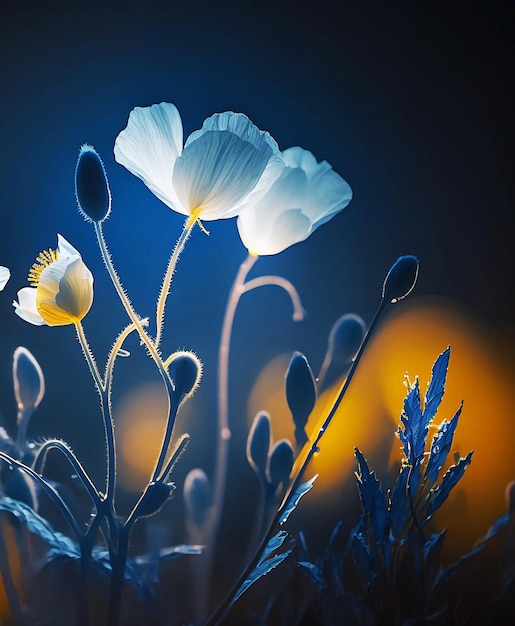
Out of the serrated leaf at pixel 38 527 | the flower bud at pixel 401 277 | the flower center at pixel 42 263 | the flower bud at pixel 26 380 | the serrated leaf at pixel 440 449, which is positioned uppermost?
the flower center at pixel 42 263

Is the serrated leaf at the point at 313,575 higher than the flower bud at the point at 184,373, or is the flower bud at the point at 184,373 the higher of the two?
the flower bud at the point at 184,373

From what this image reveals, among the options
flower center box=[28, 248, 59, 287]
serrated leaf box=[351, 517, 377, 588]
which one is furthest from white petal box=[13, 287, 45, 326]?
serrated leaf box=[351, 517, 377, 588]

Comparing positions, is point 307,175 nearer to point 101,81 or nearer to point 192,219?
point 192,219

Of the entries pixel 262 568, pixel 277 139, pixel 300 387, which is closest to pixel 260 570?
pixel 262 568

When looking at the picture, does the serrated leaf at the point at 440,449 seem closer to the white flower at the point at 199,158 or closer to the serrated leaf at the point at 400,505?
the serrated leaf at the point at 400,505

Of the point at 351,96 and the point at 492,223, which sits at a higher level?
the point at 351,96

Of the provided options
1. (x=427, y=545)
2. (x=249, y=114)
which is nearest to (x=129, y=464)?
(x=427, y=545)

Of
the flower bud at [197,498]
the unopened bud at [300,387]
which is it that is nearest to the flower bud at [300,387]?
the unopened bud at [300,387]
